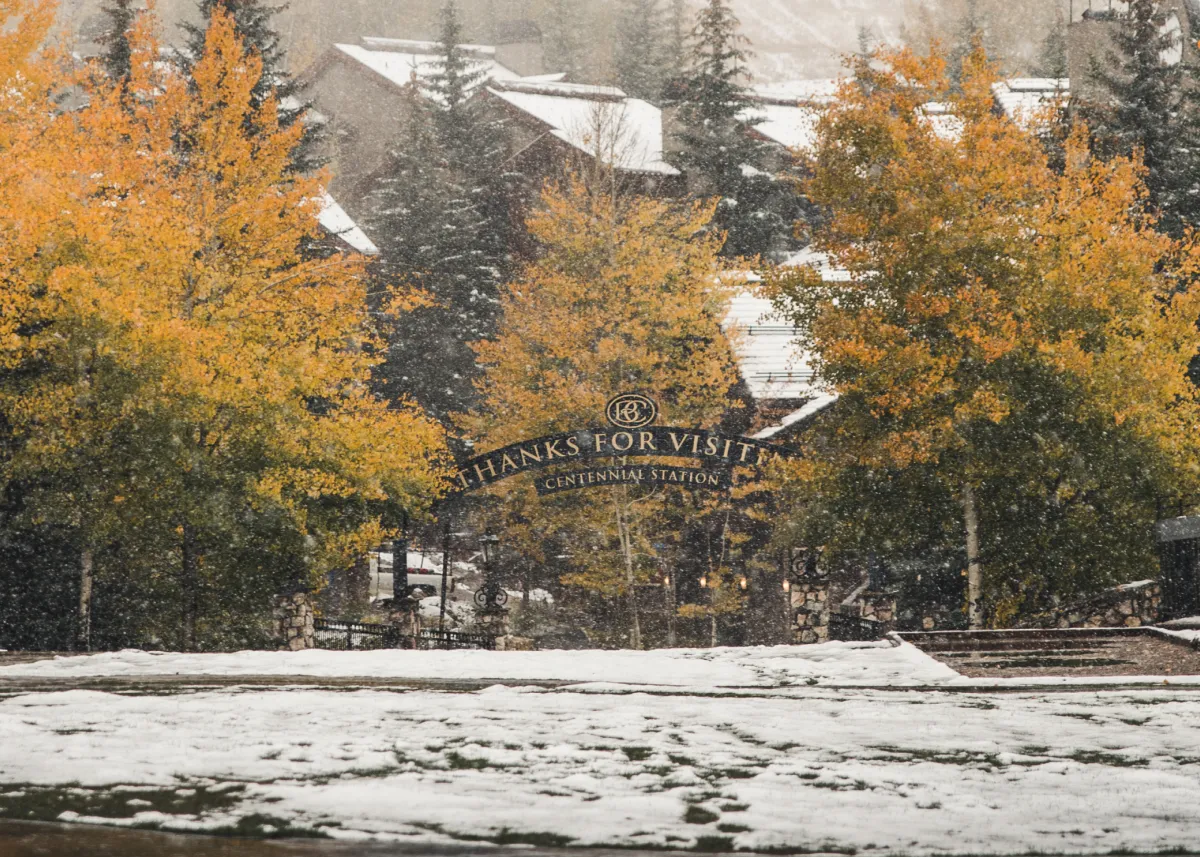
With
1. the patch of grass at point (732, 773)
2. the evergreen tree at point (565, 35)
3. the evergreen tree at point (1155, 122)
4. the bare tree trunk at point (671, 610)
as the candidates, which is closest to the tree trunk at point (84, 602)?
the bare tree trunk at point (671, 610)

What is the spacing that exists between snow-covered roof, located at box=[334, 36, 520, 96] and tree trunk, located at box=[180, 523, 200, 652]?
101ft

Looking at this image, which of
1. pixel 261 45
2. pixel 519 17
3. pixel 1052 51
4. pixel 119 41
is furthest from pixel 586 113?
pixel 519 17

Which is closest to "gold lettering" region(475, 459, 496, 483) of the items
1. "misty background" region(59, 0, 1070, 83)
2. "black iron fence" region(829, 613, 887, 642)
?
"black iron fence" region(829, 613, 887, 642)

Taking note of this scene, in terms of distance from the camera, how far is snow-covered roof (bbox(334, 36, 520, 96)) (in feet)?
190

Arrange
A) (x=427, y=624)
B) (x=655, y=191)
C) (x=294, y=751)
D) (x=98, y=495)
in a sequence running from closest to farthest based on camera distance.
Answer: (x=294, y=751) → (x=98, y=495) → (x=427, y=624) → (x=655, y=191)

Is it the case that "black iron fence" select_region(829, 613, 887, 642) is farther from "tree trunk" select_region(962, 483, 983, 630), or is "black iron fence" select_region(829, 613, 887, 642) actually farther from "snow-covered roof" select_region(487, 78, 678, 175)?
"snow-covered roof" select_region(487, 78, 678, 175)

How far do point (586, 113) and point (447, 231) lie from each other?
23.7 feet

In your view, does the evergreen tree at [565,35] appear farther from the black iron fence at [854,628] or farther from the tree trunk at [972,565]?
the tree trunk at [972,565]

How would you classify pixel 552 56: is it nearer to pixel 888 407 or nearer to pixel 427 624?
pixel 427 624

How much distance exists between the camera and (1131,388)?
2225 cm

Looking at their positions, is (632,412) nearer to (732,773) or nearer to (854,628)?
(854,628)

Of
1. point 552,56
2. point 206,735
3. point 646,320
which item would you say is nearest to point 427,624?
point 646,320

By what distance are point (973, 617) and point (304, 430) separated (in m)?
11.3

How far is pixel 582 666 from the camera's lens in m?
14.4
